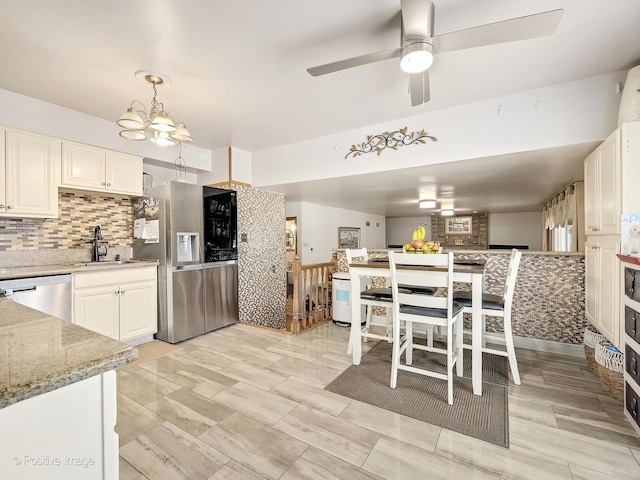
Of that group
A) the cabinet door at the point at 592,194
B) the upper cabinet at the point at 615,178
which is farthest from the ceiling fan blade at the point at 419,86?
the cabinet door at the point at 592,194

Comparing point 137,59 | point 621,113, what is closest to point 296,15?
point 137,59

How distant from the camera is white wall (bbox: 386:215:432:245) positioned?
1057 centimetres

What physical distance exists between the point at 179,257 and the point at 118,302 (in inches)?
29.0

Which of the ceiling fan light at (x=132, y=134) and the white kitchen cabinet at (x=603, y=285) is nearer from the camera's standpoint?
the white kitchen cabinet at (x=603, y=285)

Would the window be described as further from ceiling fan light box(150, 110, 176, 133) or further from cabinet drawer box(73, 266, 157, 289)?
cabinet drawer box(73, 266, 157, 289)

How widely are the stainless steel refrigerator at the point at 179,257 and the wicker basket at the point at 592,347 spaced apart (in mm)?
3851

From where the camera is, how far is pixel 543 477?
1.49 m

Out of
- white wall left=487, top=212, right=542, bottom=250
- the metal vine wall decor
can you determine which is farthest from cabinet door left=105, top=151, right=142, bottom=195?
white wall left=487, top=212, right=542, bottom=250

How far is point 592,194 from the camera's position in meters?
2.59

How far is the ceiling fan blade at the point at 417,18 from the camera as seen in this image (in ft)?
4.99

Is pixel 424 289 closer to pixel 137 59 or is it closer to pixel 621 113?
pixel 621 113

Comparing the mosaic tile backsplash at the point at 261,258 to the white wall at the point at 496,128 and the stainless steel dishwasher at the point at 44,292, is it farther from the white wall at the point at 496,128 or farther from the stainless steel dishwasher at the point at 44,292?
the stainless steel dishwasher at the point at 44,292

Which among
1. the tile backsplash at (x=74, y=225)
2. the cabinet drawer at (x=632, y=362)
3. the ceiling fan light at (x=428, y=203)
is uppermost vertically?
the ceiling fan light at (x=428, y=203)

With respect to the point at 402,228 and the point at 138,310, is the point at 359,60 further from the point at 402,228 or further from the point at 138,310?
the point at 402,228
